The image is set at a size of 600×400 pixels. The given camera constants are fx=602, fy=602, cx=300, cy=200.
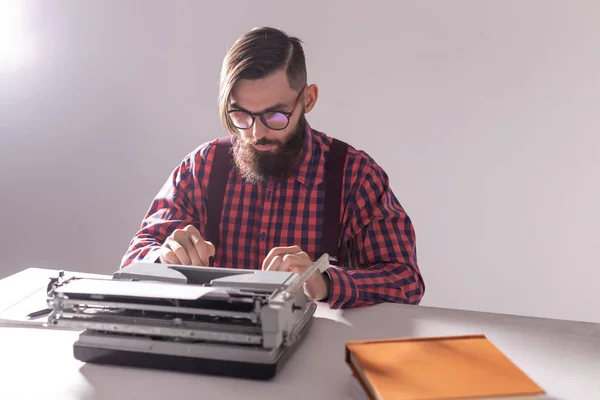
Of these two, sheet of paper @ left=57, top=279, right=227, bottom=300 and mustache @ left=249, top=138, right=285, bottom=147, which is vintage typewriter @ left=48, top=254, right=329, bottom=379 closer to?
sheet of paper @ left=57, top=279, right=227, bottom=300

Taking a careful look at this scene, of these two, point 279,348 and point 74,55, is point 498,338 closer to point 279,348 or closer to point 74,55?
point 279,348

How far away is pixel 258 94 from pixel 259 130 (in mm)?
101

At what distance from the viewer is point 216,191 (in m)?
1.92

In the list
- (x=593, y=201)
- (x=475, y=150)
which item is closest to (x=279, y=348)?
(x=475, y=150)

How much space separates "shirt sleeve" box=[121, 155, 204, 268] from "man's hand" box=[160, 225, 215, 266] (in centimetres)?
23

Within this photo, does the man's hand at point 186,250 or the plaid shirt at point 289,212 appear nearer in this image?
the man's hand at point 186,250

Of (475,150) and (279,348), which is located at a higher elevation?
(475,150)

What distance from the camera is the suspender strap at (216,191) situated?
1.91m

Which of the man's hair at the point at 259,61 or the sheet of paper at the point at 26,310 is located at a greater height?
the man's hair at the point at 259,61

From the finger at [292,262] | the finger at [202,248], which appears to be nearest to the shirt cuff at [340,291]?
the finger at [292,262]

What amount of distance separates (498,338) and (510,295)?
6.05 ft

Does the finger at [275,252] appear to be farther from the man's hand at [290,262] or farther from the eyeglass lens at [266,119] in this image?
the eyeglass lens at [266,119]

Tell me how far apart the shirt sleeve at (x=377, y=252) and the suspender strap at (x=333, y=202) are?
1.7 inches

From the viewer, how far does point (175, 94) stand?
3021mm
